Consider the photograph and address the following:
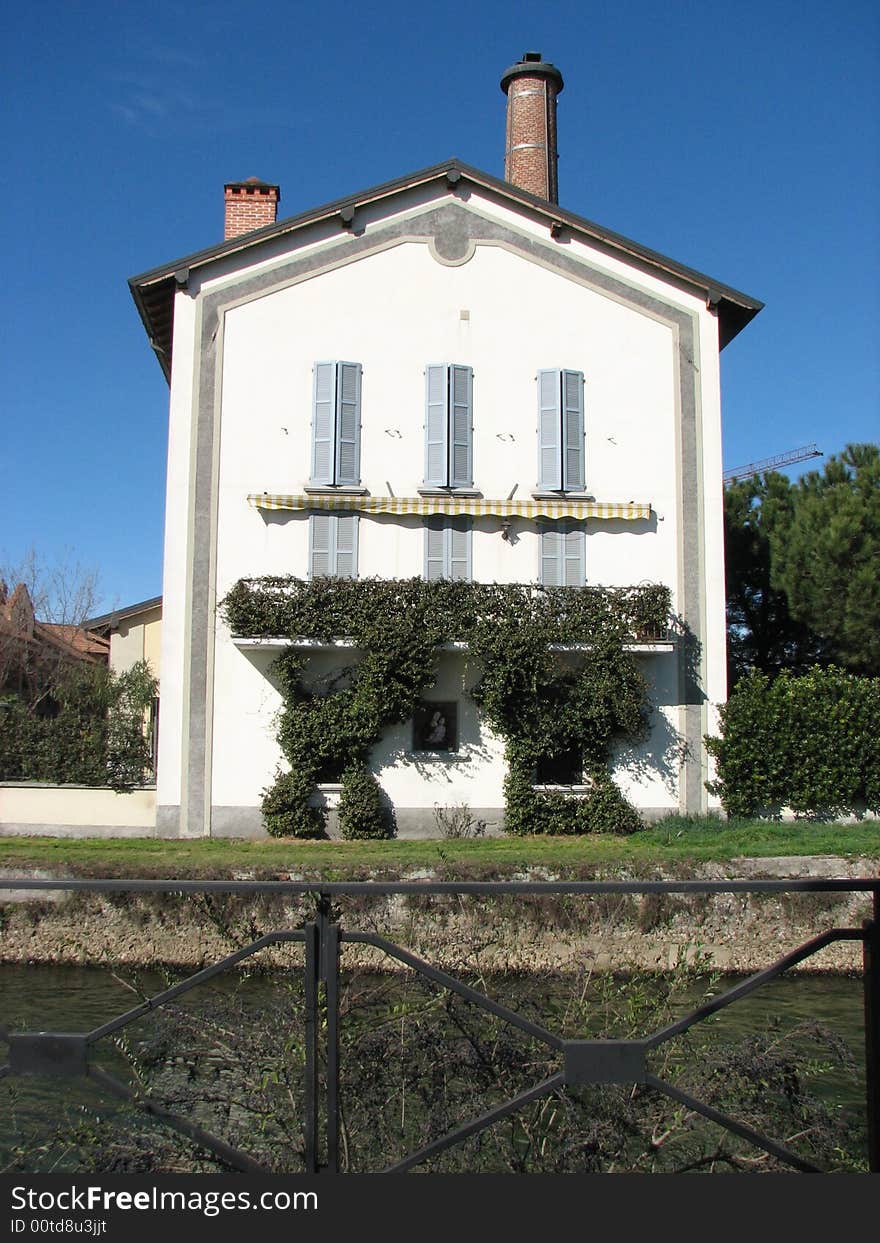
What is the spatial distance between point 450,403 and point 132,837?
8.30m

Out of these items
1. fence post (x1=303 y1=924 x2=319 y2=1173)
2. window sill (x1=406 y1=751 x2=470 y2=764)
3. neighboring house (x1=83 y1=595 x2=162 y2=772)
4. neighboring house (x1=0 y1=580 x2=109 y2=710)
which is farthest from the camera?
neighboring house (x1=0 y1=580 x2=109 y2=710)

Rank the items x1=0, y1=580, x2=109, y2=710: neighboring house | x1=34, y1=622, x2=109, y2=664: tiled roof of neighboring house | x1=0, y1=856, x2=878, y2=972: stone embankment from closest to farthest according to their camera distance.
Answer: x1=0, y1=856, x2=878, y2=972: stone embankment → x1=0, y1=580, x2=109, y2=710: neighboring house → x1=34, y1=622, x2=109, y2=664: tiled roof of neighboring house

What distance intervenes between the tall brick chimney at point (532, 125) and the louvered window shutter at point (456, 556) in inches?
307

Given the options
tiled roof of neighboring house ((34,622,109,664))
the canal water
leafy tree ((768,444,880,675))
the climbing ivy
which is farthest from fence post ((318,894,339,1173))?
tiled roof of neighboring house ((34,622,109,664))

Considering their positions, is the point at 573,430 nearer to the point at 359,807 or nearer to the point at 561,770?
the point at 561,770

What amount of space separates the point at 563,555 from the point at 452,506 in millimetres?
A: 1971

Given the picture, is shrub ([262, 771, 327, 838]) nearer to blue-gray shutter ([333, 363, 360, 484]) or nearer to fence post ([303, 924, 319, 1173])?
blue-gray shutter ([333, 363, 360, 484])

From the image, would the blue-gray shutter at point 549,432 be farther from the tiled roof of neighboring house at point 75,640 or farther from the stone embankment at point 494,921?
the tiled roof of neighboring house at point 75,640

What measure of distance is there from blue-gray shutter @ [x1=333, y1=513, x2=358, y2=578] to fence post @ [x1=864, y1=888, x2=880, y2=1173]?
1339cm

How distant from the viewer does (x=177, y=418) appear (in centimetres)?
1609

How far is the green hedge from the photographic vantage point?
51.0 feet

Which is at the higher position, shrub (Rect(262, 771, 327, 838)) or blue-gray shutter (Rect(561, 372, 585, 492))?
blue-gray shutter (Rect(561, 372, 585, 492))

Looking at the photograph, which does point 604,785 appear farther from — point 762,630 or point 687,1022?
point 687,1022

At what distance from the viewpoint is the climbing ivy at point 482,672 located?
15258 millimetres
